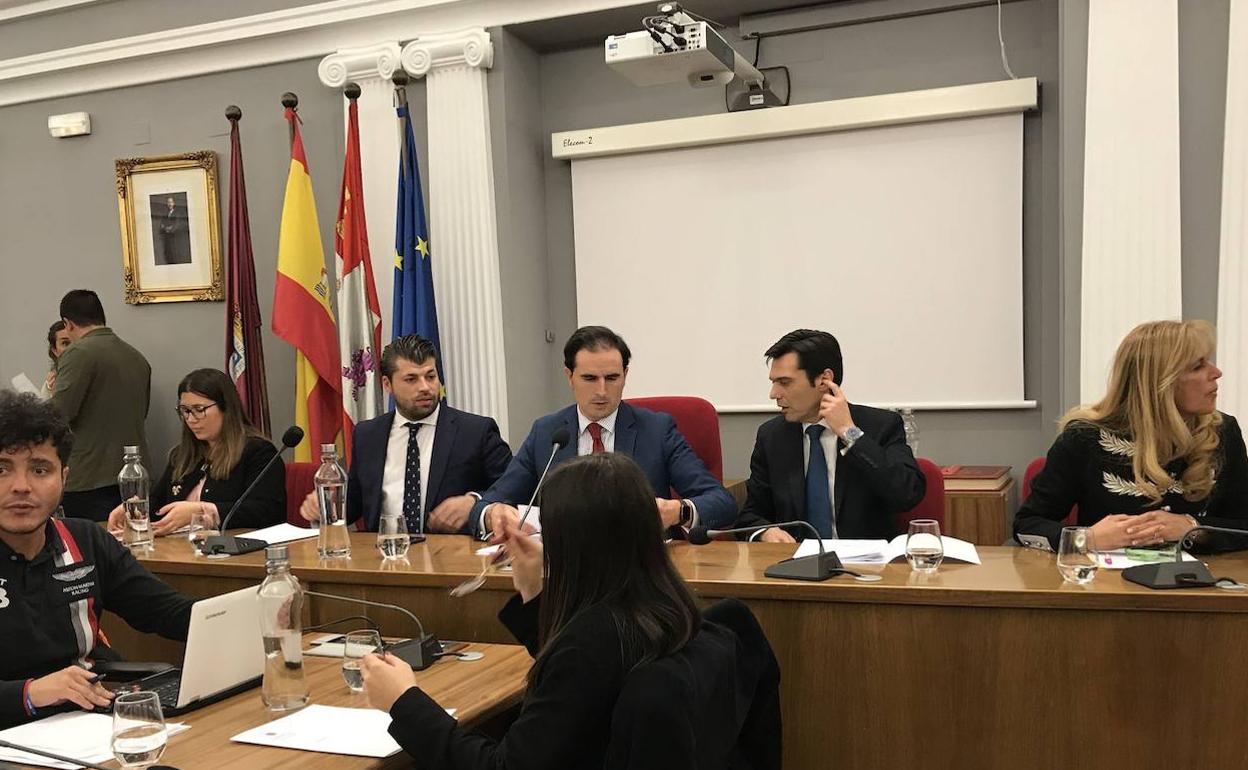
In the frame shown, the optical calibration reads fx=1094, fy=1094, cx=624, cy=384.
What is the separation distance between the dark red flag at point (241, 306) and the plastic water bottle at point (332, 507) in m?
1.75

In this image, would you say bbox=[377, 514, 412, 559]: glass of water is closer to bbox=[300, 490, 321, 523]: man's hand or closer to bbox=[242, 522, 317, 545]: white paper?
bbox=[242, 522, 317, 545]: white paper

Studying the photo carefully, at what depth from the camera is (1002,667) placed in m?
2.18

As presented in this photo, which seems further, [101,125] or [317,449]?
[101,125]

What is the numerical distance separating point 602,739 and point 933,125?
366 centimetres

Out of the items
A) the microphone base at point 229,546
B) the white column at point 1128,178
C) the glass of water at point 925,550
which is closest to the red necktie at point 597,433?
the microphone base at point 229,546

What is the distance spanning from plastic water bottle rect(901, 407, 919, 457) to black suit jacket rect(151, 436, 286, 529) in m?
2.45

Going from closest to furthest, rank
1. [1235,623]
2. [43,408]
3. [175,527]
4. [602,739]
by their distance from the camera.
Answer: [602,739]
[1235,623]
[43,408]
[175,527]

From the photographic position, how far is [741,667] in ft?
5.74

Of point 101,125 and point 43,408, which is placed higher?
point 101,125

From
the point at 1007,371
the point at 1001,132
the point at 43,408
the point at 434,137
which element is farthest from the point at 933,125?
the point at 43,408

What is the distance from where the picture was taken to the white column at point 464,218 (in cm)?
495

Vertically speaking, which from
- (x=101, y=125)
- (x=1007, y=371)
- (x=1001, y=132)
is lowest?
(x=1007, y=371)

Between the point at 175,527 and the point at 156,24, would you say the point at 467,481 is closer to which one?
the point at 175,527

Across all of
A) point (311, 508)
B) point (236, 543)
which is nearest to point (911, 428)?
point (311, 508)
